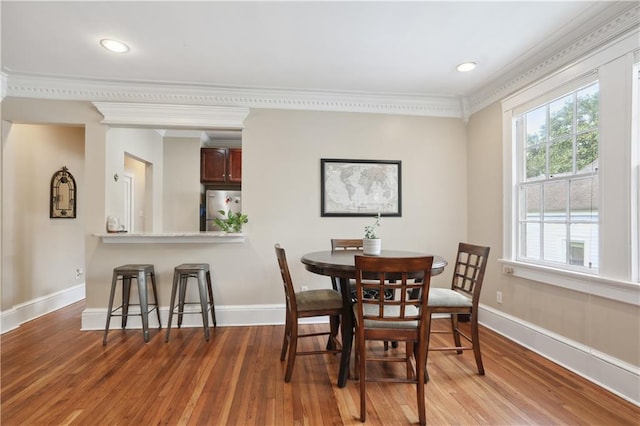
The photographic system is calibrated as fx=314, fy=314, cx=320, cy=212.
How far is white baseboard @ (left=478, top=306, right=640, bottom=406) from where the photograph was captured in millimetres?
1994

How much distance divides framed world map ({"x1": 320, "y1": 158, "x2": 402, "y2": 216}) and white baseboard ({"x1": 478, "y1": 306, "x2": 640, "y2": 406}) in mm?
1576

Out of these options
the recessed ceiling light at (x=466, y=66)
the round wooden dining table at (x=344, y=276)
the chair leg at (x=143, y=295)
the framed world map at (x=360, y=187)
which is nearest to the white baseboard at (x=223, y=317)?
the chair leg at (x=143, y=295)

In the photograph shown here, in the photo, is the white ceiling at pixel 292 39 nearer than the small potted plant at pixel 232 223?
Yes

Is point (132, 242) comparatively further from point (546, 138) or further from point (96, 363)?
point (546, 138)

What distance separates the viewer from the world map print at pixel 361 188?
11.7 feet

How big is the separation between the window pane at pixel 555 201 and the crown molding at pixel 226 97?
1.47 metres

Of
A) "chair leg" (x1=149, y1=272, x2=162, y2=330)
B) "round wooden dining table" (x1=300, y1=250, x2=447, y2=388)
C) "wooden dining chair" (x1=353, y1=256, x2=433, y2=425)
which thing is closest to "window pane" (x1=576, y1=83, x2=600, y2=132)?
"round wooden dining table" (x1=300, y1=250, x2=447, y2=388)

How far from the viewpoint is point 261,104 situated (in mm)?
3469

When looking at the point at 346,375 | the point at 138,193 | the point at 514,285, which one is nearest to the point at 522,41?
the point at 514,285

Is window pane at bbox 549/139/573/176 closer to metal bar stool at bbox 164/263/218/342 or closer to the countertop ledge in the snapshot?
the countertop ledge

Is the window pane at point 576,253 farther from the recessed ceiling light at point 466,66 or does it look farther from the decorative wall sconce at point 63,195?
the decorative wall sconce at point 63,195

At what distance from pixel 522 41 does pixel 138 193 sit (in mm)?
5415

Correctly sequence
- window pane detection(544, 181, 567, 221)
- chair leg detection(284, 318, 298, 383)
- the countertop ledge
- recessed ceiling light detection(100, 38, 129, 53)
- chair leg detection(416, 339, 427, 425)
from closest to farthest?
chair leg detection(416, 339, 427, 425) < chair leg detection(284, 318, 298, 383) < recessed ceiling light detection(100, 38, 129, 53) < window pane detection(544, 181, 567, 221) < the countertop ledge

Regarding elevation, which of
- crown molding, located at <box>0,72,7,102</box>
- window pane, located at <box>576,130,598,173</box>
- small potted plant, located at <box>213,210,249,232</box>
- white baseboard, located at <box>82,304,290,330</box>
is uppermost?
crown molding, located at <box>0,72,7,102</box>
